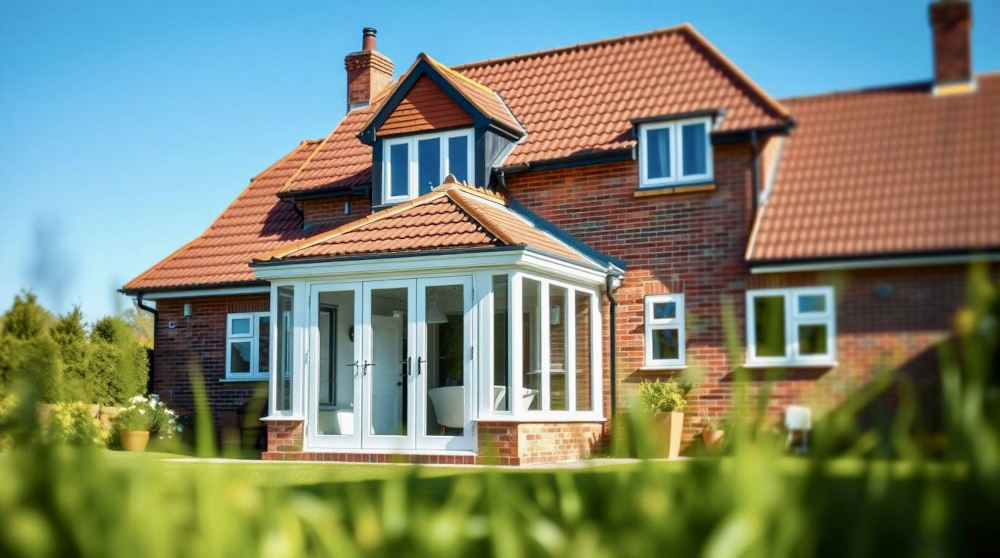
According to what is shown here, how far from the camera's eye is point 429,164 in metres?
15.7

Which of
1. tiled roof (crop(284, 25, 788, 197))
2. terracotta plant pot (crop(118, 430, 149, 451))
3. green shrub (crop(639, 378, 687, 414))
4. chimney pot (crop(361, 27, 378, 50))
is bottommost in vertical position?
terracotta plant pot (crop(118, 430, 149, 451))

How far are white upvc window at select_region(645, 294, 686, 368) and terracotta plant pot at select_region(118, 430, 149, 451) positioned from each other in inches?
302

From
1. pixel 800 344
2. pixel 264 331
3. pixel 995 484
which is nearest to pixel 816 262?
pixel 800 344

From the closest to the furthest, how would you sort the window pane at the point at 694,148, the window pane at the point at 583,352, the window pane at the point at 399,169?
the window pane at the point at 694,148, the window pane at the point at 583,352, the window pane at the point at 399,169

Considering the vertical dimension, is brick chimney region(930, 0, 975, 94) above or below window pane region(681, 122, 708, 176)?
below

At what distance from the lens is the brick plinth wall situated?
12.0 m

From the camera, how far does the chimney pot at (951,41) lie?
5539 mm

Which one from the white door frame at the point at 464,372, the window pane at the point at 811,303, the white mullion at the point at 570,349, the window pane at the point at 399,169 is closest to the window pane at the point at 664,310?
the white mullion at the point at 570,349

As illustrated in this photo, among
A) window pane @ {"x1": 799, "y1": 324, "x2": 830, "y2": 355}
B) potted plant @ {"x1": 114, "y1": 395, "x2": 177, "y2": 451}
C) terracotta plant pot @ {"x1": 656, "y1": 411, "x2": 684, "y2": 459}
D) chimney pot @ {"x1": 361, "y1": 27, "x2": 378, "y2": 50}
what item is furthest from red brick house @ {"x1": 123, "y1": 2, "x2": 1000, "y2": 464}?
chimney pot @ {"x1": 361, "y1": 27, "x2": 378, "y2": 50}

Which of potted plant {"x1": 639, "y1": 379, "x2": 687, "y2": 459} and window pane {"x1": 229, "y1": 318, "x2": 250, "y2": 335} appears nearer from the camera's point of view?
potted plant {"x1": 639, "y1": 379, "x2": 687, "y2": 459}

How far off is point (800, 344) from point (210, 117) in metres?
7.43

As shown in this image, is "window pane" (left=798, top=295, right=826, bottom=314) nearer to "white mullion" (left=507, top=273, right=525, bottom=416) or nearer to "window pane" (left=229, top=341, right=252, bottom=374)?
"white mullion" (left=507, top=273, right=525, bottom=416)

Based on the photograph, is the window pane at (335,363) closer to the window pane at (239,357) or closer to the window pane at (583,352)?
the window pane at (583,352)

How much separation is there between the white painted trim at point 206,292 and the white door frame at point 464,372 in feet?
17.0
